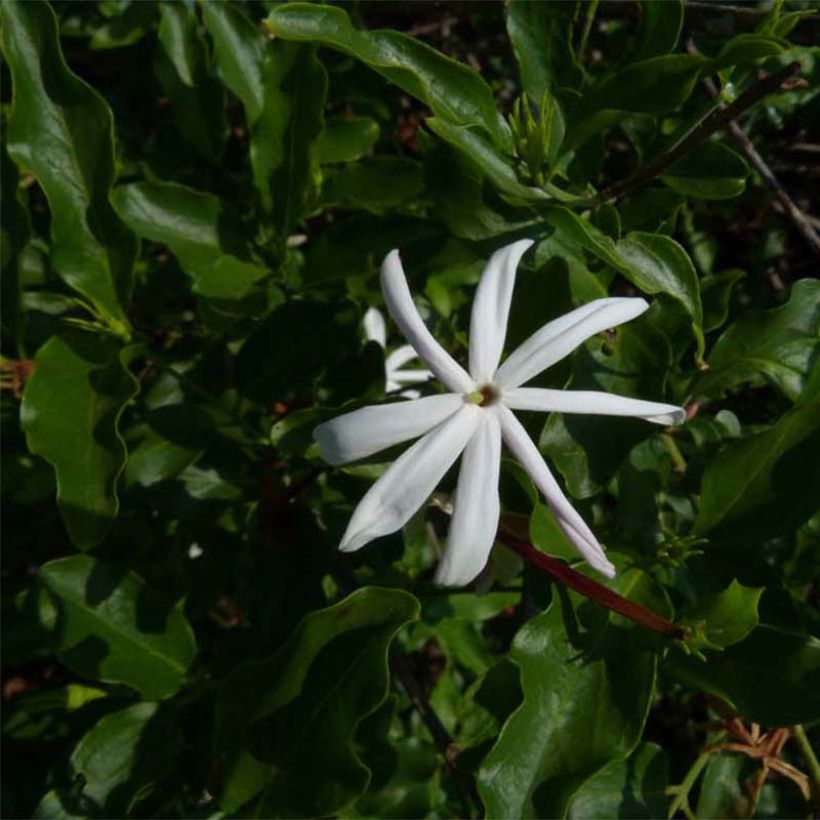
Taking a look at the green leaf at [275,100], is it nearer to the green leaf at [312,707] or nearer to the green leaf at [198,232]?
the green leaf at [198,232]

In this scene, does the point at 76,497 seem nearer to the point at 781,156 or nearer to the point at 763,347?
the point at 763,347

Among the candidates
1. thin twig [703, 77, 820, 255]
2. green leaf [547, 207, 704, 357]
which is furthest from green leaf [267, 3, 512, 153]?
thin twig [703, 77, 820, 255]

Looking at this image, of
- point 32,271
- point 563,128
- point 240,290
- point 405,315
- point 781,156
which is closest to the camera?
point 405,315

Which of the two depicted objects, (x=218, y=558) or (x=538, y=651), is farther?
(x=218, y=558)

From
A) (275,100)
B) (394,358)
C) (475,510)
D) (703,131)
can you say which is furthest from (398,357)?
(475,510)

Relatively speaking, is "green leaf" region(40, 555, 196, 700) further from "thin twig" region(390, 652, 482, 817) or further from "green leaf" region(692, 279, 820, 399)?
"green leaf" region(692, 279, 820, 399)

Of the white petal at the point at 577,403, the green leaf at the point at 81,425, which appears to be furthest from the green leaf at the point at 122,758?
the white petal at the point at 577,403

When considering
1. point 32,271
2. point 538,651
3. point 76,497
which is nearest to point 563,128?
point 538,651
